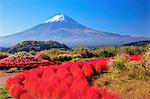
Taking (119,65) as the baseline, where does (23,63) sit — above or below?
below

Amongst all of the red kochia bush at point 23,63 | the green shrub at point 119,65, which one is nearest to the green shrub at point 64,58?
the red kochia bush at point 23,63

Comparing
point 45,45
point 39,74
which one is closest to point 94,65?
point 39,74

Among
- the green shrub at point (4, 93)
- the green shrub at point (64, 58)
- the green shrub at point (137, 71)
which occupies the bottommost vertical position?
the green shrub at point (4, 93)

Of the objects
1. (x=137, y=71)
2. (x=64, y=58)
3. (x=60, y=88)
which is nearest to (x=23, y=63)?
(x=64, y=58)

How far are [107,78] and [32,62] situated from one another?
547 inches

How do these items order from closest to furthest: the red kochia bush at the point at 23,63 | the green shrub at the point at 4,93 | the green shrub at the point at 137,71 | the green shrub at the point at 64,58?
the green shrub at the point at 4,93, the green shrub at the point at 137,71, the red kochia bush at the point at 23,63, the green shrub at the point at 64,58

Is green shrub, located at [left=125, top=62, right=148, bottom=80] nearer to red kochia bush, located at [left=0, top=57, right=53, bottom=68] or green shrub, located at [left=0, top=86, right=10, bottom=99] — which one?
green shrub, located at [left=0, top=86, right=10, bottom=99]

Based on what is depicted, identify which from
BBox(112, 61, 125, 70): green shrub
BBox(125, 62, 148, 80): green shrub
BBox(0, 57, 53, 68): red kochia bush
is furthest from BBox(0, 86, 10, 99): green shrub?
BBox(0, 57, 53, 68): red kochia bush

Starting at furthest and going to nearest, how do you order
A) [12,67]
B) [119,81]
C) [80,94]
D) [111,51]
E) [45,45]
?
[45,45], [111,51], [12,67], [119,81], [80,94]

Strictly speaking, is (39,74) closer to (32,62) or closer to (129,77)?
(129,77)

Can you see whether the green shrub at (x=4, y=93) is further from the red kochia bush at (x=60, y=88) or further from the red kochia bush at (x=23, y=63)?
the red kochia bush at (x=23, y=63)

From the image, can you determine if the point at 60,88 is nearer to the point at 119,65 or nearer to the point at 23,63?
the point at 119,65

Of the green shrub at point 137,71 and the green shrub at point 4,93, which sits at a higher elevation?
the green shrub at point 137,71

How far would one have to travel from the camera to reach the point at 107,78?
51.2 ft
